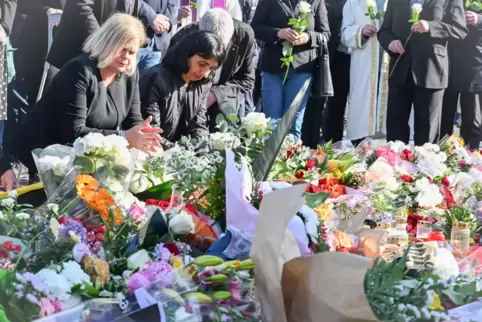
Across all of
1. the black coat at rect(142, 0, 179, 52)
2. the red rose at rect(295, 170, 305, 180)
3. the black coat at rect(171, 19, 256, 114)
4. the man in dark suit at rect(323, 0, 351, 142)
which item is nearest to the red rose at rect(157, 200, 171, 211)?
the red rose at rect(295, 170, 305, 180)

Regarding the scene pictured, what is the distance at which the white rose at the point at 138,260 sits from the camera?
1.38 m

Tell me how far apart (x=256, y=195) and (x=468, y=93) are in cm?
462

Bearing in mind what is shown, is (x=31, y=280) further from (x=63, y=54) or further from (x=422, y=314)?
(x=63, y=54)

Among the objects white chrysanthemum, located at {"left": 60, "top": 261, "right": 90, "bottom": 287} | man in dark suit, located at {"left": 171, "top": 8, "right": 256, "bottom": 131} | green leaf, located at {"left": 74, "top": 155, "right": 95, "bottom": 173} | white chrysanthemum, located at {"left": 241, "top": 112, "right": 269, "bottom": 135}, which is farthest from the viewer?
man in dark suit, located at {"left": 171, "top": 8, "right": 256, "bottom": 131}

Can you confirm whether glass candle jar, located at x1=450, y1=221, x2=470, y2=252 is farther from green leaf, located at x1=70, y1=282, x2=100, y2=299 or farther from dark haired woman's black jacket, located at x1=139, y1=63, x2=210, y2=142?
dark haired woman's black jacket, located at x1=139, y1=63, x2=210, y2=142

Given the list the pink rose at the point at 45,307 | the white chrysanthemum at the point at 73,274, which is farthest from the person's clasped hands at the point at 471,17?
the pink rose at the point at 45,307

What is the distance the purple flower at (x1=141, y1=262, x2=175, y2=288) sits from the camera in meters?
1.19

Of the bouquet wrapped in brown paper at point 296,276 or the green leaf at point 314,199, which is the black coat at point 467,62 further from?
the bouquet wrapped in brown paper at point 296,276

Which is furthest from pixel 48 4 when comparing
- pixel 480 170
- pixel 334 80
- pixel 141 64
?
pixel 480 170

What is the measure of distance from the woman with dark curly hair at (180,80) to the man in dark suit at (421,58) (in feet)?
5.85

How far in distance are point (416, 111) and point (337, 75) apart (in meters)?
1.07

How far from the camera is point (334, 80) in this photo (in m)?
6.25

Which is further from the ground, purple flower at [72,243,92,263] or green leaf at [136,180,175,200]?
purple flower at [72,243,92,263]

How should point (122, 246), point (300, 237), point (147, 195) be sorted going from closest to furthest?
point (300, 237)
point (122, 246)
point (147, 195)
